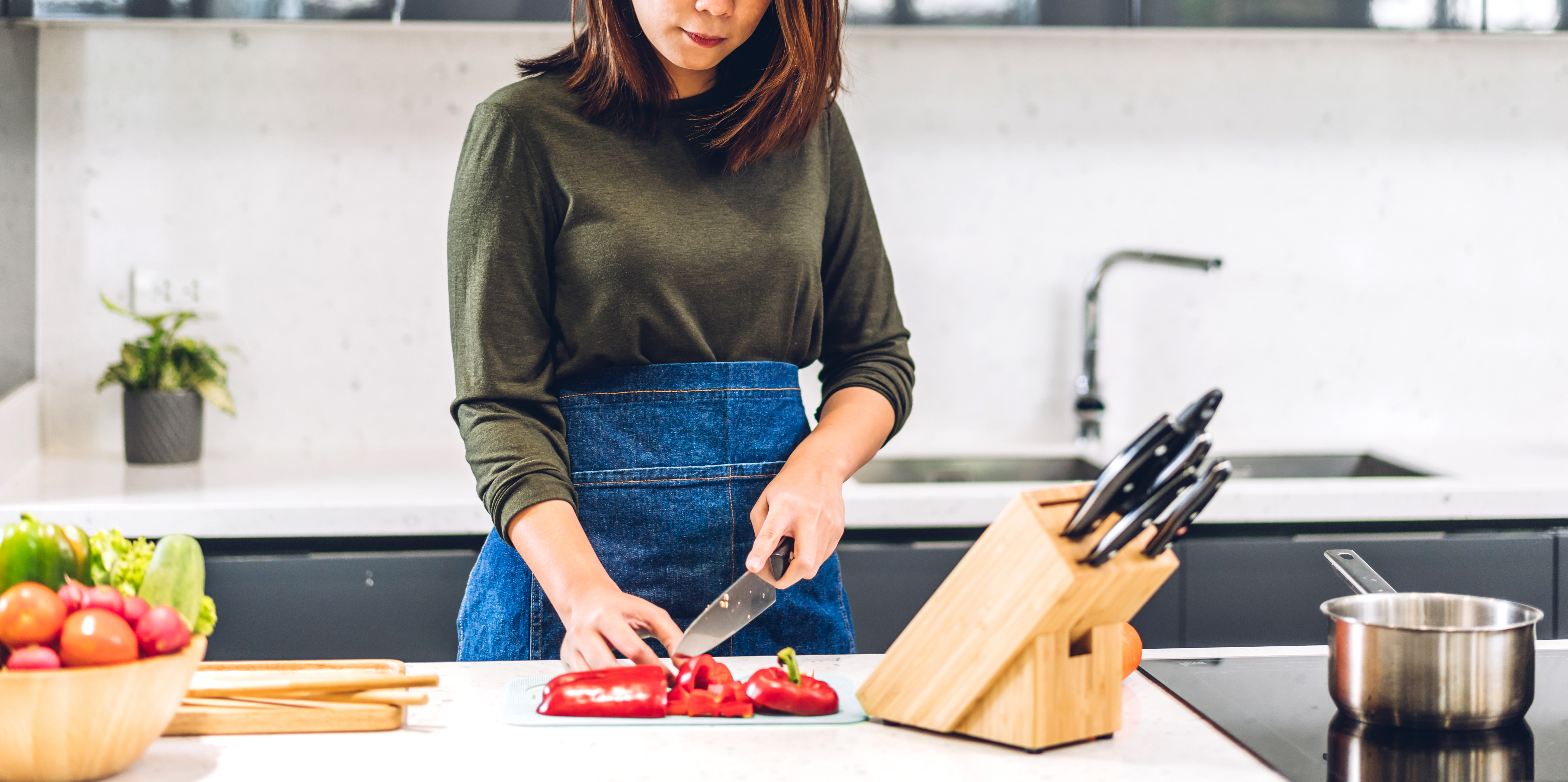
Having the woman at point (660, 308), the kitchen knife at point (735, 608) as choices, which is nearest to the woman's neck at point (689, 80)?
the woman at point (660, 308)

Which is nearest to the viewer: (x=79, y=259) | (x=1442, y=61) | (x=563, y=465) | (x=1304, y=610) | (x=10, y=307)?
(x=563, y=465)

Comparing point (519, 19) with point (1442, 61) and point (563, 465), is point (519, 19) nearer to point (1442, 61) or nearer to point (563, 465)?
point (563, 465)

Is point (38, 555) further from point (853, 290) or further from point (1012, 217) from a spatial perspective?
point (1012, 217)

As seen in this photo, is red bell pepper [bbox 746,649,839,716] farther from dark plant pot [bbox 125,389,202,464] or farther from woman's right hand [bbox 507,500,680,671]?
dark plant pot [bbox 125,389,202,464]

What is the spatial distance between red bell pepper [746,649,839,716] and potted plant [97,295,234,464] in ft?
4.89

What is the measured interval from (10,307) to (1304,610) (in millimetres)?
2058

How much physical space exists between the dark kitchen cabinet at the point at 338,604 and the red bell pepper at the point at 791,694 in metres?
0.92

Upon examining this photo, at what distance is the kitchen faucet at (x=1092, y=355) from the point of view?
90.6 inches

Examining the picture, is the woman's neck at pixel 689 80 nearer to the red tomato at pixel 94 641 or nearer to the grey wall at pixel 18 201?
the red tomato at pixel 94 641

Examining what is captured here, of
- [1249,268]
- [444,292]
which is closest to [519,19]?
[444,292]

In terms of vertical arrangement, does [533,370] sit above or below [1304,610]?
above

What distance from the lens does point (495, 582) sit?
4.08 feet

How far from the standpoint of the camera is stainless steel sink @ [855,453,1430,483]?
2.27 metres

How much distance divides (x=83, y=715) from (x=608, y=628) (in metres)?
0.36
